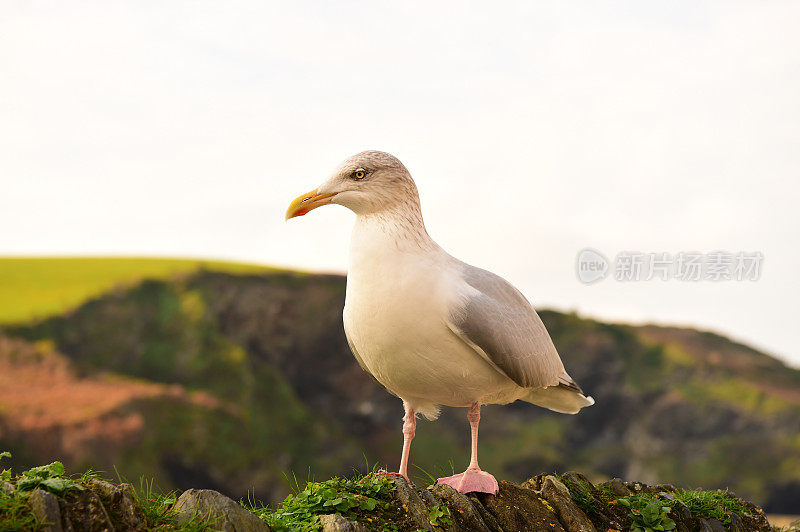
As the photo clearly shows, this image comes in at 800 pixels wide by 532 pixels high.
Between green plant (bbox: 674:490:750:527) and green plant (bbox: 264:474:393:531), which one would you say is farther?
green plant (bbox: 674:490:750:527)

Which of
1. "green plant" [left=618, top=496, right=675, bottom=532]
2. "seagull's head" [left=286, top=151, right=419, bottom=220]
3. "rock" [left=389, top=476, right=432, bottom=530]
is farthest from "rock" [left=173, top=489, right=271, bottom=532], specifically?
"green plant" [left=618, top=496, right=675, bottom=532]

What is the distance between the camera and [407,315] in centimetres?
626

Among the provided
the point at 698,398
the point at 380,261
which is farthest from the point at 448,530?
the point at 698,398

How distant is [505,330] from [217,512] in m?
3.04

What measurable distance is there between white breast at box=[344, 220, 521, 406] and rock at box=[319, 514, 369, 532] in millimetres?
1384

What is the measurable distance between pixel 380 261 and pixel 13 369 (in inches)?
749

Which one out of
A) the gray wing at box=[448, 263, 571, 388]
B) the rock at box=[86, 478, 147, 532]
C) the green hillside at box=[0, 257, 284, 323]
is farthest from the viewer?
the green hillside at box=[0, 257, 284, 323]

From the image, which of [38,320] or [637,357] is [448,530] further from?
[637,357]

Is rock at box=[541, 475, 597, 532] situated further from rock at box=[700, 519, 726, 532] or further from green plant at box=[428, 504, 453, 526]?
rock at box=[700, 519, 726, 532]

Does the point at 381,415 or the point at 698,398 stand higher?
the point at 698,398

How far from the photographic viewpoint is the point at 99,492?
17.6 feet

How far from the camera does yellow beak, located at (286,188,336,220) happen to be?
6637 millimetres

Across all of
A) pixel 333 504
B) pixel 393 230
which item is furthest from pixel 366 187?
pixel 333 504

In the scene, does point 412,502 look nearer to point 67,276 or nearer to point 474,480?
point 474,480
